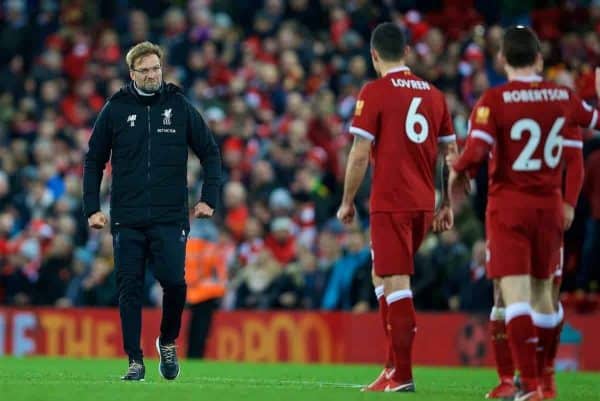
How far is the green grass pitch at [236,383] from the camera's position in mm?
10125

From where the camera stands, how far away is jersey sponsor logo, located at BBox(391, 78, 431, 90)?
430 inches

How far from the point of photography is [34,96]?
965 inches

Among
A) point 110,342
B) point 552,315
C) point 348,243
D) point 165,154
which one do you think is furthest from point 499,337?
point 110,342

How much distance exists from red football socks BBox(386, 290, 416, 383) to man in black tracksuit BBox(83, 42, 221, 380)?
6.03ft

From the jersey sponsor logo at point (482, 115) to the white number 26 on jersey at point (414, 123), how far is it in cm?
121

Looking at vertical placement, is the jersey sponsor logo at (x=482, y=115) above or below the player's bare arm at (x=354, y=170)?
above

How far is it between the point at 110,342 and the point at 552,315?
34.1ft

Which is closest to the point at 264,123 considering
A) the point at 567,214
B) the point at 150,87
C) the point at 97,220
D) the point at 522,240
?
the point at 150,87

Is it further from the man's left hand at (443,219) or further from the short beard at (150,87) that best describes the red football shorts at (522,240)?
A: the short beard at (150,87)

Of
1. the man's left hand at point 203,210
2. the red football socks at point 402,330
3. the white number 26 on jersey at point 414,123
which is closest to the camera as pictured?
the red football socks at point 402,330

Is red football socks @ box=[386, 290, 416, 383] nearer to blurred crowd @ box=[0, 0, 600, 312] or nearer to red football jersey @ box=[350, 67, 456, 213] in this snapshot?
red football jersey @ box=[350, 67, 456, 213]

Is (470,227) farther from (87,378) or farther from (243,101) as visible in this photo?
(87,378)

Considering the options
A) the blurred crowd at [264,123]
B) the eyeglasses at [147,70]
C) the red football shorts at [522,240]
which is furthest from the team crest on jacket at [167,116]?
the blurred crowd at [264,123]

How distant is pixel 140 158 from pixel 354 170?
5.84 feet
